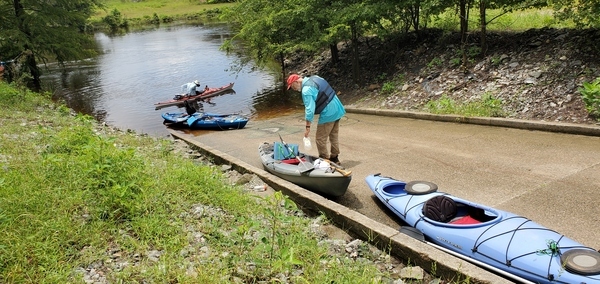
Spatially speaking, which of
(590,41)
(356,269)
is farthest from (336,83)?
(356,269)

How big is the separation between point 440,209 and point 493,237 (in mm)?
815

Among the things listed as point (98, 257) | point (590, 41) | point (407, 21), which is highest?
point (407, 21)

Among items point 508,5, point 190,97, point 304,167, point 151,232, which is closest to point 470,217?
point 304,167

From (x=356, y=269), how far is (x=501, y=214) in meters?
1.96

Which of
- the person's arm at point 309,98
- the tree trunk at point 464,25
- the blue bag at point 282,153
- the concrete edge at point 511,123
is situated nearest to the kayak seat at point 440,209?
the person's arm at point 309,98

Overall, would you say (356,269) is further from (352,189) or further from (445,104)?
(445,104)

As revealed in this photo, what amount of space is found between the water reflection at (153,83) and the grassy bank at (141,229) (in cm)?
1019

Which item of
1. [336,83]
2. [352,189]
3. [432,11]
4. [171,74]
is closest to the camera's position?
[352,189]

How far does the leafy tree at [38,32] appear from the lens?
19.3 metres

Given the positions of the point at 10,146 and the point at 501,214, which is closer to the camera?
the point at 501,214

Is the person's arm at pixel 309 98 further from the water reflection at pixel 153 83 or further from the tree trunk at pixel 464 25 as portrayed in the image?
the water reflection at pixel 153 83

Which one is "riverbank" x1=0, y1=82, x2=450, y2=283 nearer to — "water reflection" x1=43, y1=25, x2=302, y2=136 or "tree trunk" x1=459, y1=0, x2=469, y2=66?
"tree trunk" x1=459, y1=0, x2=469, y2=66

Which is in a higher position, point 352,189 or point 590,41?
point 590,41

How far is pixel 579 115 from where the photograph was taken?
887 cm
